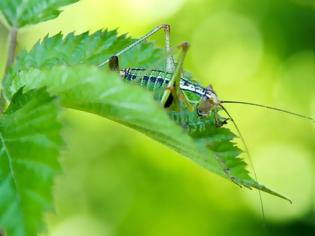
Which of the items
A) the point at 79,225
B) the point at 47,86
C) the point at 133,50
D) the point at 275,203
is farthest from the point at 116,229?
the point at 47,86

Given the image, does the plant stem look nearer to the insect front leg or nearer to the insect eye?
the insect front leg

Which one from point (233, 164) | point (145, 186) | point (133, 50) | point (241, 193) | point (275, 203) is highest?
point (133, 50)

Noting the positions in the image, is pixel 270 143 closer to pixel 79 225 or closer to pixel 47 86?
pixel 79 225

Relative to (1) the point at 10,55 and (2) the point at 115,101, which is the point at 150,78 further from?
(2) the point at 115,101

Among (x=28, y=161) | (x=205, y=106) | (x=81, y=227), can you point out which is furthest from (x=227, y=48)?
(x=28, y=161)

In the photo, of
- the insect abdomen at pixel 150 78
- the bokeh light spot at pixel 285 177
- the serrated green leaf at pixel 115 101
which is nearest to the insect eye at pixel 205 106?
the insect abdomen at pixel 150 78

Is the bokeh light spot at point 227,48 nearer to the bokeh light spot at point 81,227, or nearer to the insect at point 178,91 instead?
the bokeh light spot at point 81,227

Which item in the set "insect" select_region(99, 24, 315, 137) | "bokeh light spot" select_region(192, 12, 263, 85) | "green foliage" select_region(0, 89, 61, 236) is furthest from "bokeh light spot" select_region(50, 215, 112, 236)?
"green foliage" select_region(0, 89, 61, 236)
